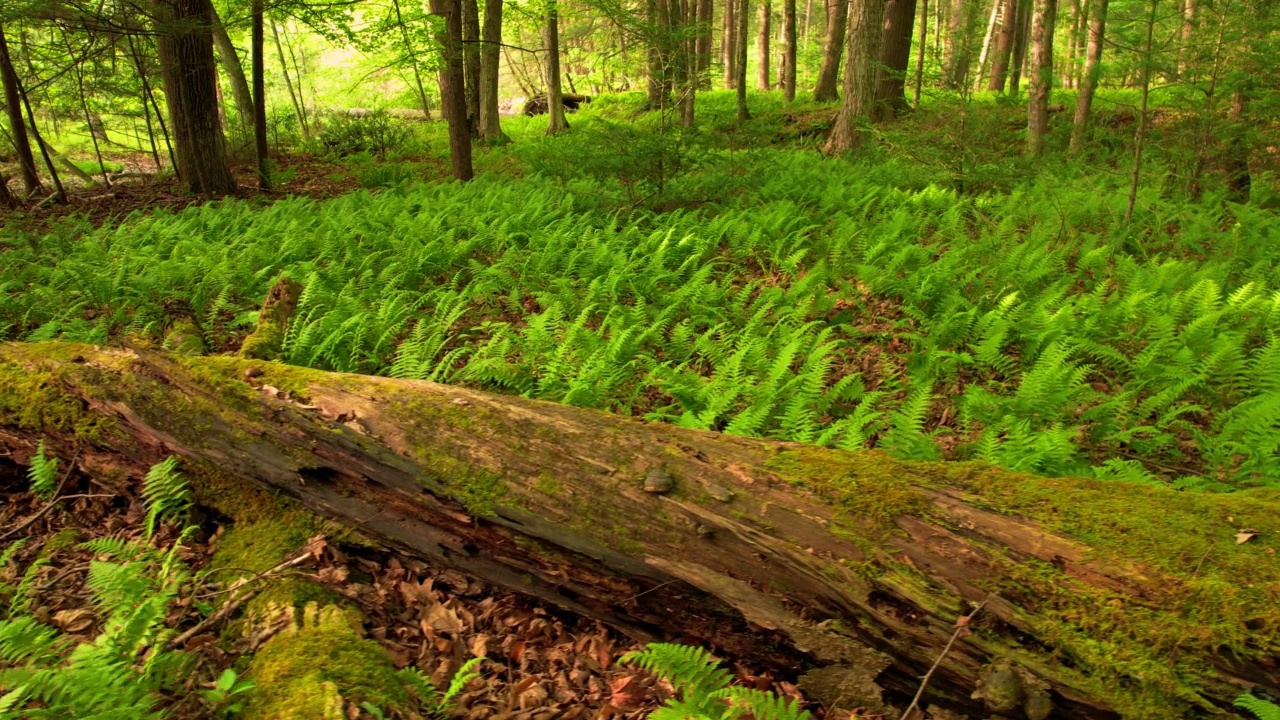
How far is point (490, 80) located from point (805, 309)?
14.5 meters

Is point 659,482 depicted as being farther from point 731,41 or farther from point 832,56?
point 731,41

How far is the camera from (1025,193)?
8461 millimetres

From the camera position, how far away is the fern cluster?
13.0 feet

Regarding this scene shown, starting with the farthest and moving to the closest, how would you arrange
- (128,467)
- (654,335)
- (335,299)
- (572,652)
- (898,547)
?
(335,299) → (654,335) → (128,467) → (572,652) → (898,547)

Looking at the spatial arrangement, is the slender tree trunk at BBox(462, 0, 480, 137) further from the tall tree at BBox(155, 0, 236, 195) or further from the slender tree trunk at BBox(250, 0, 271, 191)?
the tall tree at BBox(155, 0, 236, 195)

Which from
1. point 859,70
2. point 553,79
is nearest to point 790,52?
point 553,79

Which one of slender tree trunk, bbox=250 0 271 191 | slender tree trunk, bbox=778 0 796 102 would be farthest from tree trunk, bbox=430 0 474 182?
slender tree trunk, bbox=778 0 796 102

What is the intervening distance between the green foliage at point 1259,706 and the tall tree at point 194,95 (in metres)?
11.2

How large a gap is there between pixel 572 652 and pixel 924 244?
5757mm

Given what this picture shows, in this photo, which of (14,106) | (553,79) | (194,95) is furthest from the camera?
(553,79)

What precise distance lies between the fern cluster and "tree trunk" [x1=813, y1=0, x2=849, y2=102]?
391 inches

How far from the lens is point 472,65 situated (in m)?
16.2

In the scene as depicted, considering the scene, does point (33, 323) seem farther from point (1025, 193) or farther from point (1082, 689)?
point (1025, 193)

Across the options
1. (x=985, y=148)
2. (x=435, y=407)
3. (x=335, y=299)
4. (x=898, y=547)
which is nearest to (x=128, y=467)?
(x=435, y=407)
